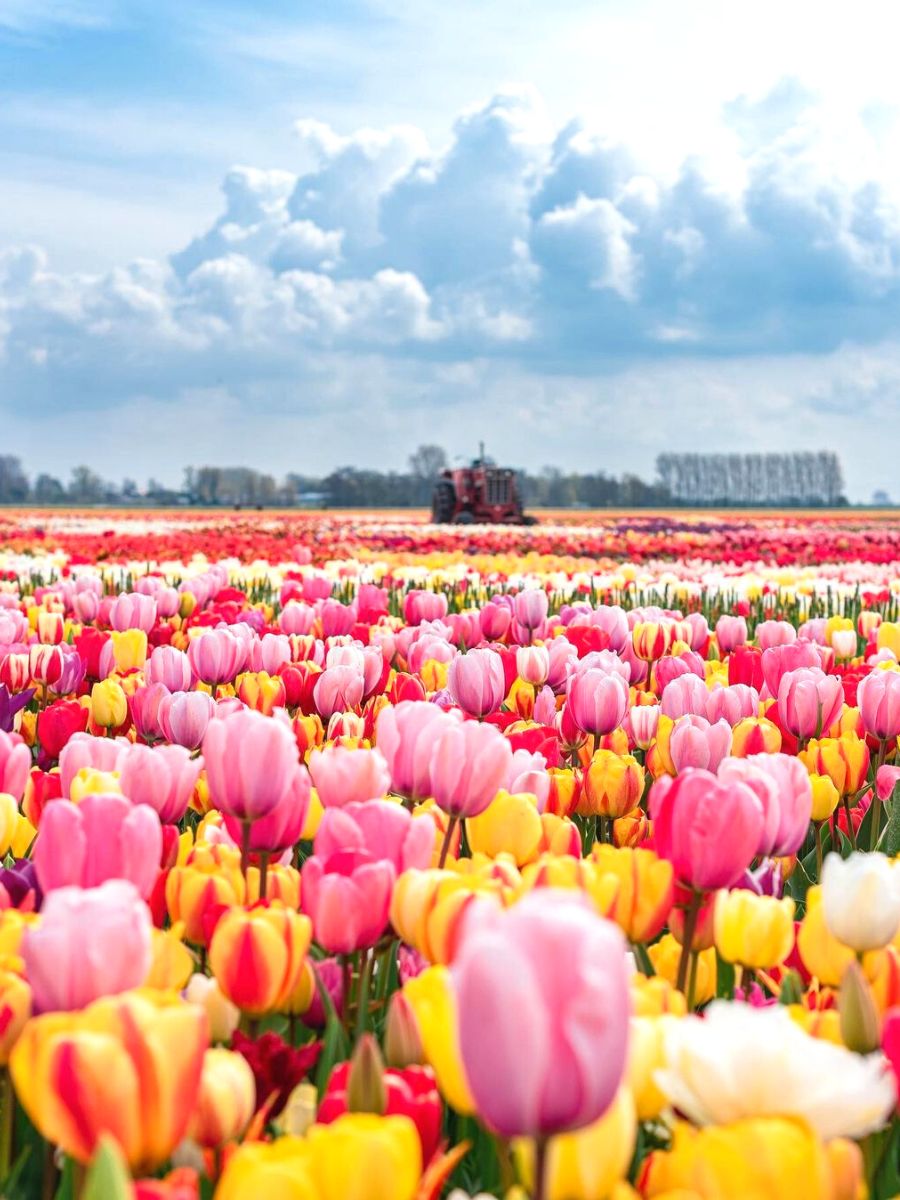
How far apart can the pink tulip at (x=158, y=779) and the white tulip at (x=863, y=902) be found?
1.03m

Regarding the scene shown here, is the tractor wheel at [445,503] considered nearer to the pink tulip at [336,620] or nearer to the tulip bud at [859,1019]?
the pink tulip at [336,620]

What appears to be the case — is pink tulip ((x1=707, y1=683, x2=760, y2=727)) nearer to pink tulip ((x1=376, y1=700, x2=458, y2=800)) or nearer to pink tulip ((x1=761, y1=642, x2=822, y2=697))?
pink tulip ((x1=761, y1=642, x2=822, y2=697))

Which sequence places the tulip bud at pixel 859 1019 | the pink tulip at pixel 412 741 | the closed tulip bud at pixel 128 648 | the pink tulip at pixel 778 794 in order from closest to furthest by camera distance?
the tulip bud at pixel 859 1019, the pink tulip at pixel 778 794, the pink tulip at pixel 412 741, the closed tulip bud at pixel 128 648

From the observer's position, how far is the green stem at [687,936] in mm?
1572

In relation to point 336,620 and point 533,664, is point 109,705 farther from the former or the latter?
point 336,620

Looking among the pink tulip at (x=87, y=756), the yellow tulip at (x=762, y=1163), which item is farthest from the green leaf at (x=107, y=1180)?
the pink tulip at (x=87, y=756)

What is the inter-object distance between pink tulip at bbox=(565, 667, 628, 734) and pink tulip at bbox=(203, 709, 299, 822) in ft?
4.21

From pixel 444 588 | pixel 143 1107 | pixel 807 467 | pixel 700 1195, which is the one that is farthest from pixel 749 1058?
pixel 807 467

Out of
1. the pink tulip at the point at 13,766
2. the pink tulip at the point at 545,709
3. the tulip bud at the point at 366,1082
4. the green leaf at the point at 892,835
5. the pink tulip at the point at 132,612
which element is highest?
the pink tulip at the point at 132,612

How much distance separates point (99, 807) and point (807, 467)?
5577 inches

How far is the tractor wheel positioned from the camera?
4197 cm

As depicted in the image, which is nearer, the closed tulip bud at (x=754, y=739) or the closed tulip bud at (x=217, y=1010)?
the closed tulip bud at (x=217, y=1010)

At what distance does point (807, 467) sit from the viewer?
448 ft

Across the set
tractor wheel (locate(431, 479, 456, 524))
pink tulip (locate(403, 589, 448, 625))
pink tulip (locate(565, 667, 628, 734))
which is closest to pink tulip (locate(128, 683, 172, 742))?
pink tulip (locate(565, 667, 628, 734))
